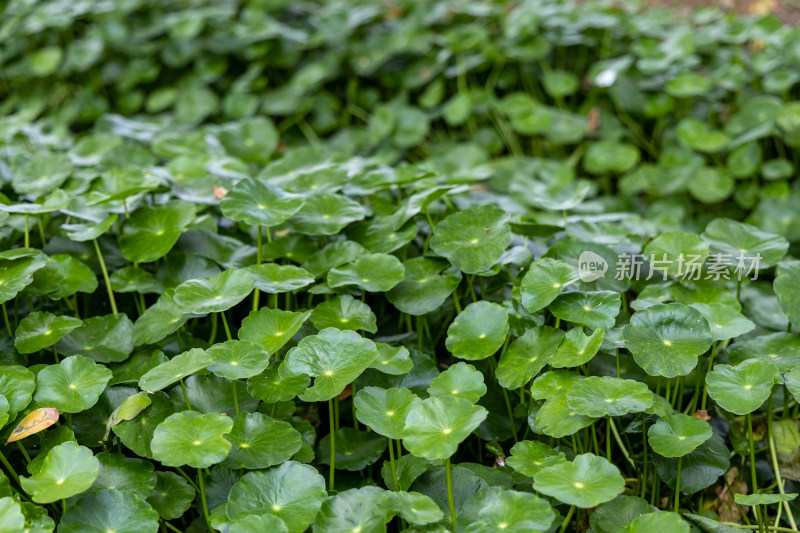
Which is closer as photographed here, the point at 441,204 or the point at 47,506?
the point at 47,506

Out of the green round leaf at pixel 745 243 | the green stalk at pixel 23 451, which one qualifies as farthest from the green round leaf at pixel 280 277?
the green round leaf at pixel 745 243

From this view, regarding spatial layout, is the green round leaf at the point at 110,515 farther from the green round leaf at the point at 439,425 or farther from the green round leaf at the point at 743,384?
the green round leaf at the point at 743,384

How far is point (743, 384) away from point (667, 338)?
15cm

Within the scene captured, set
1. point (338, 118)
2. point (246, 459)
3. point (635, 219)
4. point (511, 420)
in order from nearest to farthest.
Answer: point (246, 459)
point (511, 420)
point (635, 219)
point (338, 118)

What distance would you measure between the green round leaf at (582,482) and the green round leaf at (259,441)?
0.41m

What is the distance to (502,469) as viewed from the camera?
133 cm

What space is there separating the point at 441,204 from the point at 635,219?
0.72 metres

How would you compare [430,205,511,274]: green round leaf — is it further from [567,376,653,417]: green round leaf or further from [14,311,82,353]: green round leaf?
[14,311,82,353]: green round leaf

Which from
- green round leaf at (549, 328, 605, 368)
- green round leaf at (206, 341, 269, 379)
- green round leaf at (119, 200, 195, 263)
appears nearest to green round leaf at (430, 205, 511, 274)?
green round leaf at (549, 328, 605, 368)

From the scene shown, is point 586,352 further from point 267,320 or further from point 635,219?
point 635,219

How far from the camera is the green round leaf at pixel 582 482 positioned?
1015 millimetres

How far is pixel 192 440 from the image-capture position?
3.67 ft

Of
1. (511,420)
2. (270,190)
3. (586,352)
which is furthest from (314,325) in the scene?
(586,352)

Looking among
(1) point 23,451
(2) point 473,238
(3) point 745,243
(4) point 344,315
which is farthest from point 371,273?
(3) point 745,243
